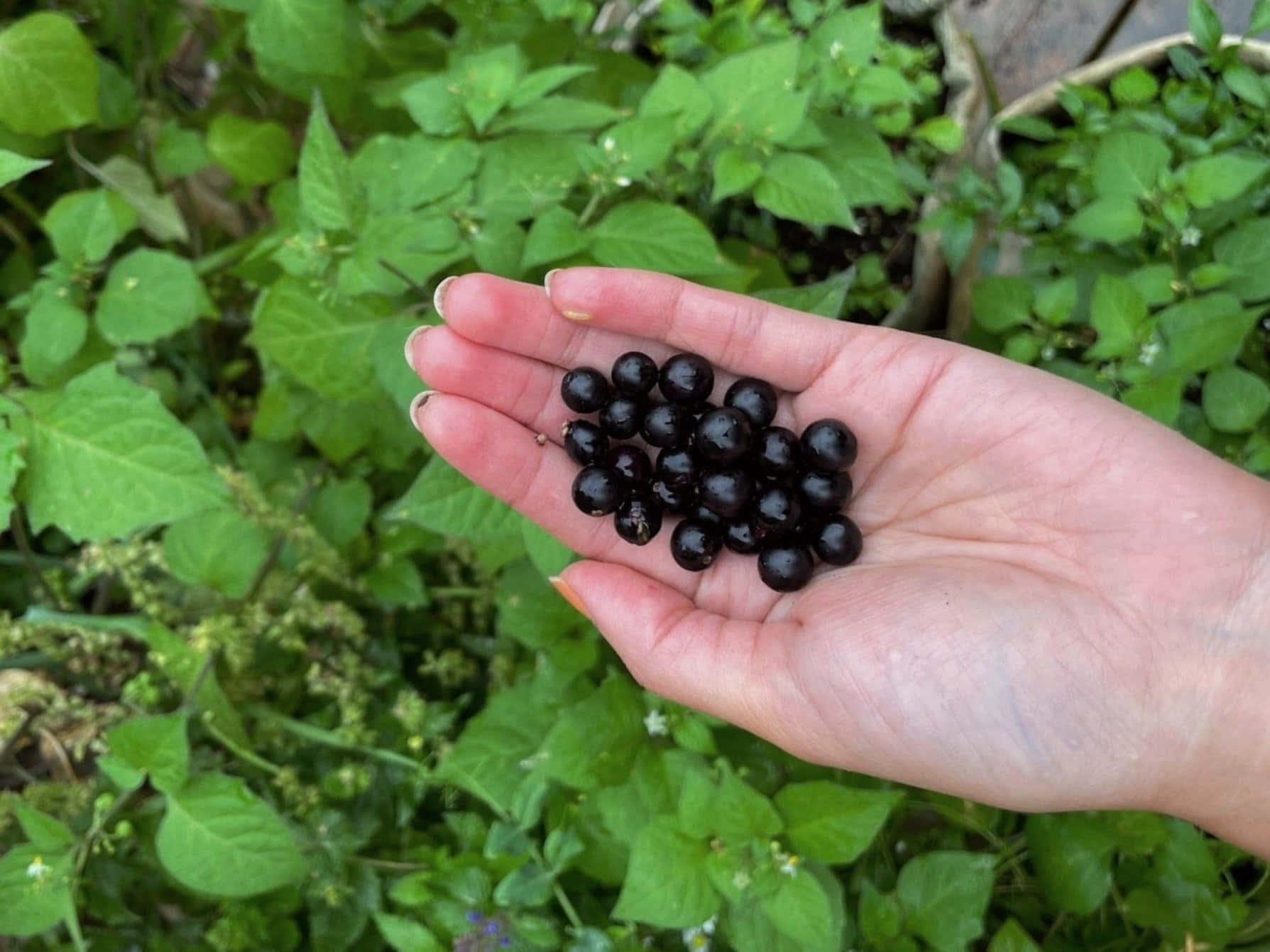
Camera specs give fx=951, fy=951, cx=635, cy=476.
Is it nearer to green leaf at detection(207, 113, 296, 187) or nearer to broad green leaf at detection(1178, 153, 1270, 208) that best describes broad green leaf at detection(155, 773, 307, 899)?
green leaf at detection(207, 113, 296, 187)

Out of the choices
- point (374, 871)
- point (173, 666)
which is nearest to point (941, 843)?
point (374, 871)

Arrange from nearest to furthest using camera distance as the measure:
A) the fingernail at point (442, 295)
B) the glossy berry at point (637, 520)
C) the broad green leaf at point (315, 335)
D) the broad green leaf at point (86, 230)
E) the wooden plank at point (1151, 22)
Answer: the fingernail at point (442, 295) → the glossy berry at point (637, 520) → the broad green leaf at point (315, 335) → the broad green leaf at point (86, 230) → the wooden plank at point (1151, 22)

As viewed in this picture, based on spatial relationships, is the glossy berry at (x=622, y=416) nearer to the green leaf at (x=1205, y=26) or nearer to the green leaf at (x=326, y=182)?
the green leaf at (x=326, y=182)

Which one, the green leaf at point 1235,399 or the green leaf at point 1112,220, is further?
the green leaf at point 1112,220

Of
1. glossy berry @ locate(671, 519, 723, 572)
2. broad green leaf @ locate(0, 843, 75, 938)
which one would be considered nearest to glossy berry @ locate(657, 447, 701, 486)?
glossy berry @ locate(671, 519, 723, 572)

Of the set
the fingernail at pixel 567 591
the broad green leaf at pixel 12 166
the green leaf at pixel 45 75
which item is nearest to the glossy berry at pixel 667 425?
the fingernail at pixel 567 591
